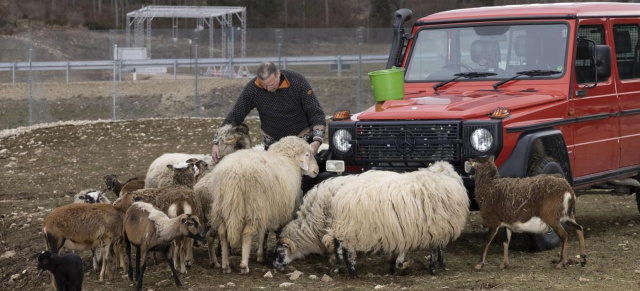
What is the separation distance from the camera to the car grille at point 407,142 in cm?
954

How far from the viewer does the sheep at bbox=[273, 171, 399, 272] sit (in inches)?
368

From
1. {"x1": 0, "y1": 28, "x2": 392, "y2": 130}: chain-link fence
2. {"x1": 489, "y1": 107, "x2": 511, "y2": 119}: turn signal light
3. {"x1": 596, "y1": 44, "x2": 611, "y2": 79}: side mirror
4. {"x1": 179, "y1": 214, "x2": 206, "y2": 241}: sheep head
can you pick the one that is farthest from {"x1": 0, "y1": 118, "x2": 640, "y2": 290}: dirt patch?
{"x1": 0, "y1": 28, "x2": 392, "y2": 130}: chain-link fence

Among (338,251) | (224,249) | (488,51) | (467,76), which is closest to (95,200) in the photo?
(224,249)

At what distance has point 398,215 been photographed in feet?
29.1

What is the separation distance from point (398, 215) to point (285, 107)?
2.74 m

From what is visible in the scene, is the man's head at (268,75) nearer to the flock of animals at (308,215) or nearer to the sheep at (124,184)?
the flock of animals at (308,215)

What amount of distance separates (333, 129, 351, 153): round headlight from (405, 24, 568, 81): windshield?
1726mm

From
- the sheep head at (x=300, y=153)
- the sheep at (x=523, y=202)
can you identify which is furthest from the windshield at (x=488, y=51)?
the sheep at (x=523, y=202)

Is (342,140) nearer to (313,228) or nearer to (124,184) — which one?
(313,228)

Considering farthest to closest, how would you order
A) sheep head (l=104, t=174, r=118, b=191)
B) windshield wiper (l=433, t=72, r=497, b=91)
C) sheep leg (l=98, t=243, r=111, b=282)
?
sheep head (l=104, t=174, r=118, b=191), windshield wiper (l=433, t=72, r=497, b=91), sheep leg (l=98, t=243, r=111, b=282)

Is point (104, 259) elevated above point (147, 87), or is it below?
below

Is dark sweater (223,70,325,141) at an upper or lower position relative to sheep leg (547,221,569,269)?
upper

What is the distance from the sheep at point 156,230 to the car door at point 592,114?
447 centimetres

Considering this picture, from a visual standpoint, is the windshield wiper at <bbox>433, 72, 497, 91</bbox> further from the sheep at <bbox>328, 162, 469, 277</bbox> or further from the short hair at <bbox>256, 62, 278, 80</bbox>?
the sheep at <bbox>328, 162, 469, 277</bbox>
